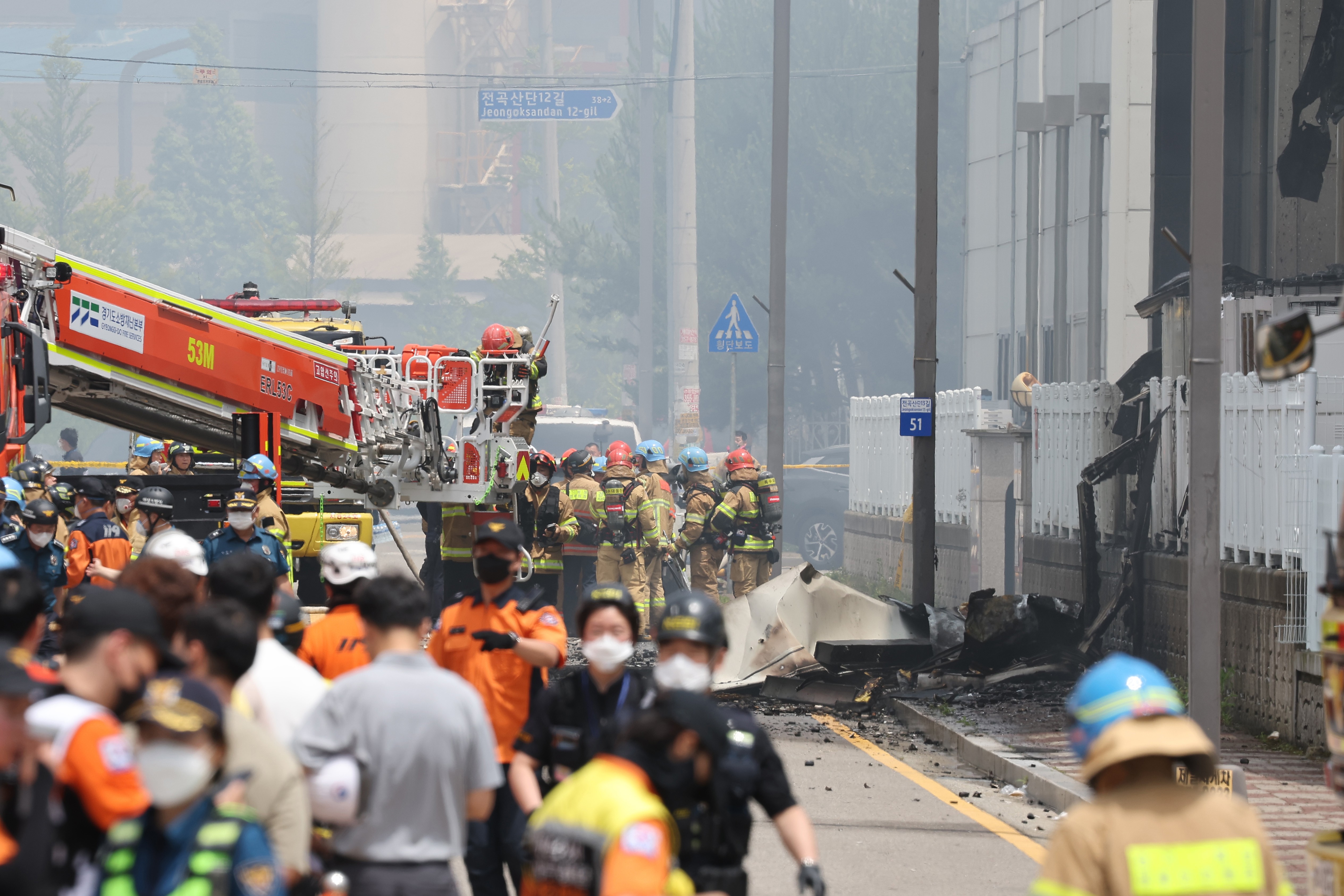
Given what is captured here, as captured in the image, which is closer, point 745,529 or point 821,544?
point 745,529

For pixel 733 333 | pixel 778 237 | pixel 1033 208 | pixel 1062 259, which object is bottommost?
pixel 733 333

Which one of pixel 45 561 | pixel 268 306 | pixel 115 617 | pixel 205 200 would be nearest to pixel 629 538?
pixel 268 306

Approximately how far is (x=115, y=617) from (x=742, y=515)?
14.1m

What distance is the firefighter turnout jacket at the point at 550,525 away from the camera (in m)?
17.5

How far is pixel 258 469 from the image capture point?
11328 millimetres

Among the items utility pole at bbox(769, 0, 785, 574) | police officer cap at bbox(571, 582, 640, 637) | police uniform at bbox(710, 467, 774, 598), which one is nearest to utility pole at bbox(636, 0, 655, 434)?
utility pole at bbox(769, 0, 785, 574)

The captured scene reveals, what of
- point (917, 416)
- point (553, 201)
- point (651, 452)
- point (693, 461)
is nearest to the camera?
point (917, 416)

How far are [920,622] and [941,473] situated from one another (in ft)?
28.8

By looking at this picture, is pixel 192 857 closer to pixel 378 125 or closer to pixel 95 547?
pixel 95 547

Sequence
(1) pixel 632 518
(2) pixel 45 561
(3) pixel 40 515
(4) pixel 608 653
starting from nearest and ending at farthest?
(4) pixel 608 653 → (3) pixel 40 515 → (2) pixel 45 561 → (1) pixel 632 518

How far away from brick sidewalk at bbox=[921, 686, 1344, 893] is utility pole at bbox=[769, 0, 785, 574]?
889cm

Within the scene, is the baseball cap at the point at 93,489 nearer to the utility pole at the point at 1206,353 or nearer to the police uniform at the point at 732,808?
the utility pole at the point at 1206,353

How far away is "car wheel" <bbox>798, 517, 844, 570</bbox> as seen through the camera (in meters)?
31.6

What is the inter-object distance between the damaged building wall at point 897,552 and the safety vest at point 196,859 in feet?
57.0
